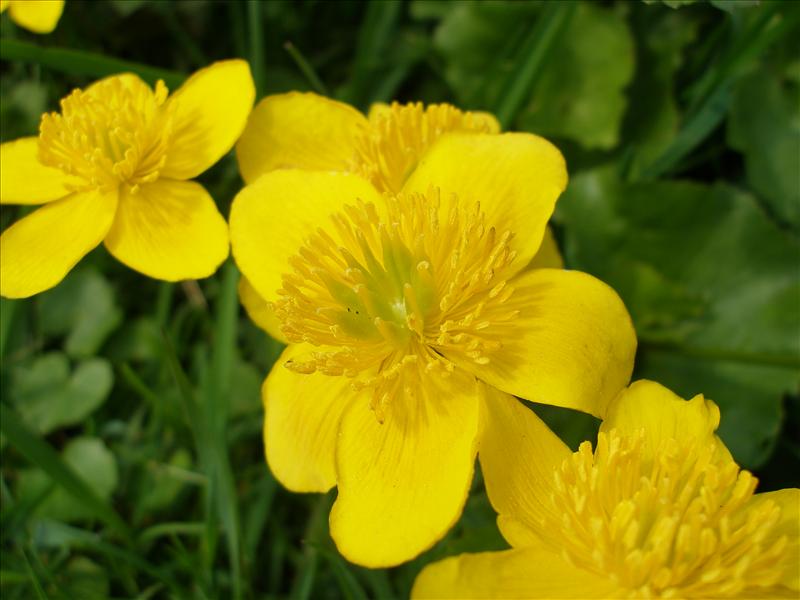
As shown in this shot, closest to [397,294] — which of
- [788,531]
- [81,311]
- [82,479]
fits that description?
[788,531]

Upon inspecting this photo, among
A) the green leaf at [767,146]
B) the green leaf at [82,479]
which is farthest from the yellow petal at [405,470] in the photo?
the green leaf at [767,146]

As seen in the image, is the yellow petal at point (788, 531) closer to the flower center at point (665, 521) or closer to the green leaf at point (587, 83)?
the flower center at point (665, 521)

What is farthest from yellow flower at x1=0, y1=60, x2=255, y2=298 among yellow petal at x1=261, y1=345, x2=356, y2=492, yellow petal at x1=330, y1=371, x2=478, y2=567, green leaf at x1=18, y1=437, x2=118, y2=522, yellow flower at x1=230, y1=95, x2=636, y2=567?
green leaf at x1=18, y1=437, x2=118, y2=522

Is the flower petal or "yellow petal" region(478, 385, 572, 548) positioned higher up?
the flower petal

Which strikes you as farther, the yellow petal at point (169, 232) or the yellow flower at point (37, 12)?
the yellow flower at point (37, 12)

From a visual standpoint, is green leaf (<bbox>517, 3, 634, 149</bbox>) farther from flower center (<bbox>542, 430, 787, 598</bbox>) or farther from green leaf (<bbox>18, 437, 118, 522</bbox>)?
green leaf (<bbox>18, 437, 118, 522</bbox>)

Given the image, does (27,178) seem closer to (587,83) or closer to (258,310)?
(258,310)
